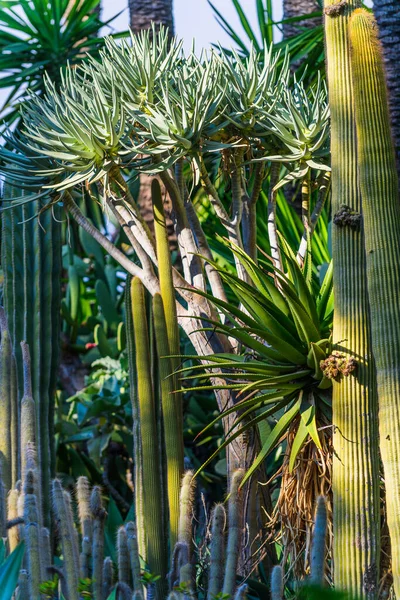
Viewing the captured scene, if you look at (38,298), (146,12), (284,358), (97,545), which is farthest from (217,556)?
(146,12)

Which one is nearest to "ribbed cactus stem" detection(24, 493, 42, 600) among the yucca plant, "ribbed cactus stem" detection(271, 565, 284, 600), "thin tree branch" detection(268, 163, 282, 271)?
"ribbed cactus stem" detection(271, 565, 284, 600)

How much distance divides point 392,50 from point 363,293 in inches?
48.4

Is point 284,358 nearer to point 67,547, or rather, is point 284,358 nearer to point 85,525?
point 85,525

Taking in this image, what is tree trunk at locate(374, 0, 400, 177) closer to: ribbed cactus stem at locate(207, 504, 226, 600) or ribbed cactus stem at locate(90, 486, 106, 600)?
ribbed cactus stem at locate(207, 504, 226, 600)

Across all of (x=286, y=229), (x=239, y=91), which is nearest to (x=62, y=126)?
(x=239, y=91)

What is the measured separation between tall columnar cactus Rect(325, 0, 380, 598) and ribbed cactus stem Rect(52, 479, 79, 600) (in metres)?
0.76

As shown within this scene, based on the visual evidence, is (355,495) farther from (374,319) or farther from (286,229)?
(286,229)

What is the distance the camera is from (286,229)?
6.58m

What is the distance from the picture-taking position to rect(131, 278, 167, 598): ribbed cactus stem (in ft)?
11.8

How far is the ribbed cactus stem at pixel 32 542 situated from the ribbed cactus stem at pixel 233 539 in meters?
0.52

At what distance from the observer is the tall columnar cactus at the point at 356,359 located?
2449 mm

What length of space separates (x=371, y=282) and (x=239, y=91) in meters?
1.69

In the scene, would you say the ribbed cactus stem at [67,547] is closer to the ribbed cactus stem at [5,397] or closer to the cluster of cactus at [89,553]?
the cluster of cactus at [89,553]

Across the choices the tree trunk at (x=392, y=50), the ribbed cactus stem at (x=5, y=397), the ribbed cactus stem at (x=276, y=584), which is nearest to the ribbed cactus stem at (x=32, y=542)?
the ribbed cactus stem at (x=276, y=584)
